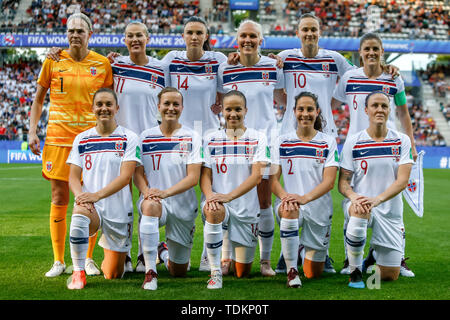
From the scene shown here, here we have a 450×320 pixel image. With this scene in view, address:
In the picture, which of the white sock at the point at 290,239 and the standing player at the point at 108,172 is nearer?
the white sock at the point at 290,239

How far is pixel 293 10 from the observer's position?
32000 millimetres

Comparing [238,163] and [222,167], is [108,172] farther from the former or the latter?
[238,163]

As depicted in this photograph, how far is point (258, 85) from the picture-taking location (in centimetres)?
494

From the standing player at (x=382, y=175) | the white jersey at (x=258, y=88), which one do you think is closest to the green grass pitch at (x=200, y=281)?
the standing player at (x=382, y=175)

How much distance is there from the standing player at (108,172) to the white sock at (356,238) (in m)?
1.83

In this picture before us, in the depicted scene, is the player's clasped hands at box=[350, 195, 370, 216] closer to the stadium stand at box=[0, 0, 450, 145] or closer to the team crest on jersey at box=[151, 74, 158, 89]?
the team crest on jersey at box=[151, 74, 158, 89]

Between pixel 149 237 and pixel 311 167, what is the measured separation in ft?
4.96

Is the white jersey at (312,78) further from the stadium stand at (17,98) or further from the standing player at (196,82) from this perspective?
the stadium stand at (17,98)

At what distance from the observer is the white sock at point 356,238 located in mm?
4062

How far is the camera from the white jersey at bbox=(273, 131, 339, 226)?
4426 mm

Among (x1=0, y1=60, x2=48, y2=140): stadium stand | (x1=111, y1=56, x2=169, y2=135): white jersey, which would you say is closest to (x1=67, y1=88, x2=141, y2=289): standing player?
(x1=111, y1=56, x2=169, y2=135): white jersey

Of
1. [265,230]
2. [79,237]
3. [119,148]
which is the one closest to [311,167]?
[265,230]

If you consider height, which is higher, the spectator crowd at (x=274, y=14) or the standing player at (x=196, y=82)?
the spectator crowd at (x=274, y=14)
